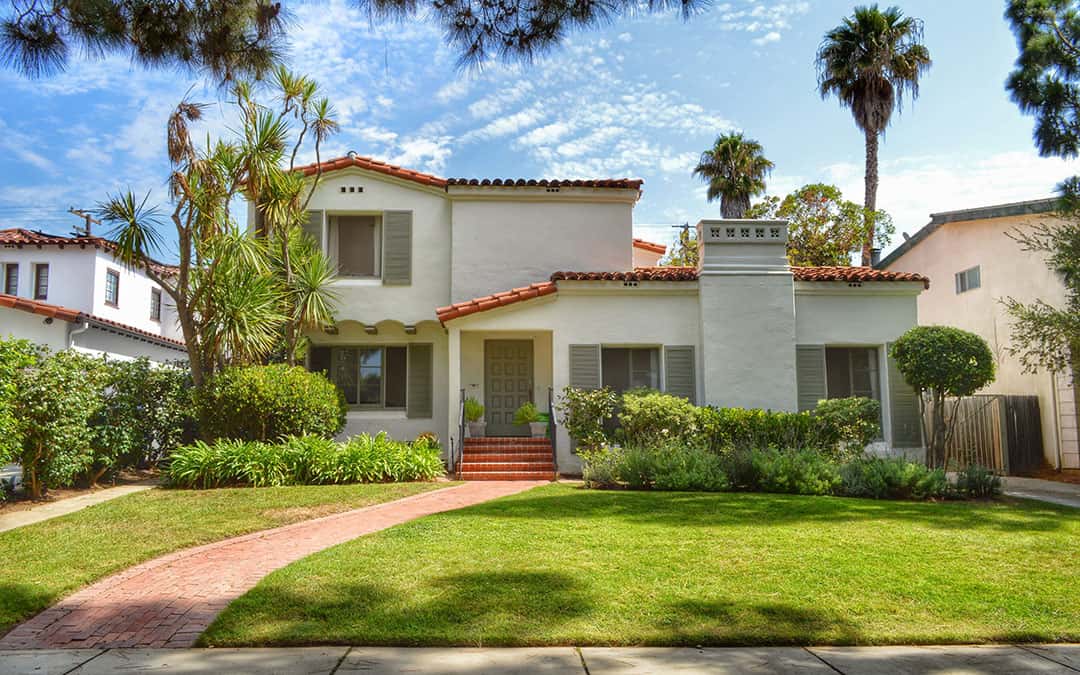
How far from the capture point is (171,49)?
593 cm

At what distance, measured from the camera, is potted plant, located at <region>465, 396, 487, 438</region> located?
14969 millimetres

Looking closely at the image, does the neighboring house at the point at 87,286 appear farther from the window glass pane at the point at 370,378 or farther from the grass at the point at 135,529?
the grass at the point at 135,529

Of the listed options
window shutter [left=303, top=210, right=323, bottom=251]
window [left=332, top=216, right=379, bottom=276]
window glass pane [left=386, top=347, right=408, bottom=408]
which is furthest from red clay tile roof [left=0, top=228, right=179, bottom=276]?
window glass pane [left=386, top=347, right=408, bottom=408]

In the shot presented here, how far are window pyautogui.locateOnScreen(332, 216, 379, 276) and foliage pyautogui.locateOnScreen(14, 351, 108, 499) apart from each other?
662 cm

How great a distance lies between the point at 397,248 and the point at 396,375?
9.87ft

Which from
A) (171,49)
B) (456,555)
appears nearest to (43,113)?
(171,49)

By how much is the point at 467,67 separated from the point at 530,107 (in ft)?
10.4

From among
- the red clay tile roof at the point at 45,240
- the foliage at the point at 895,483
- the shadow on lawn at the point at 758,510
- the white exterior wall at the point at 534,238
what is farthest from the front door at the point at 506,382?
the red clay tile roof at the point at 45,240

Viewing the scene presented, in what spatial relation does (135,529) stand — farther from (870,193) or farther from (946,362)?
(870,193)

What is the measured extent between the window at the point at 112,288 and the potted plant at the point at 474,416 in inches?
644

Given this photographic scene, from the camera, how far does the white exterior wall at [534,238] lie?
54.3 ft

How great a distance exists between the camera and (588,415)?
13695mm

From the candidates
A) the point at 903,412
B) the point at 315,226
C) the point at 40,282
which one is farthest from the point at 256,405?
the point at 40,282

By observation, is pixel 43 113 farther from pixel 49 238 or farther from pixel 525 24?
pixel 49 238
